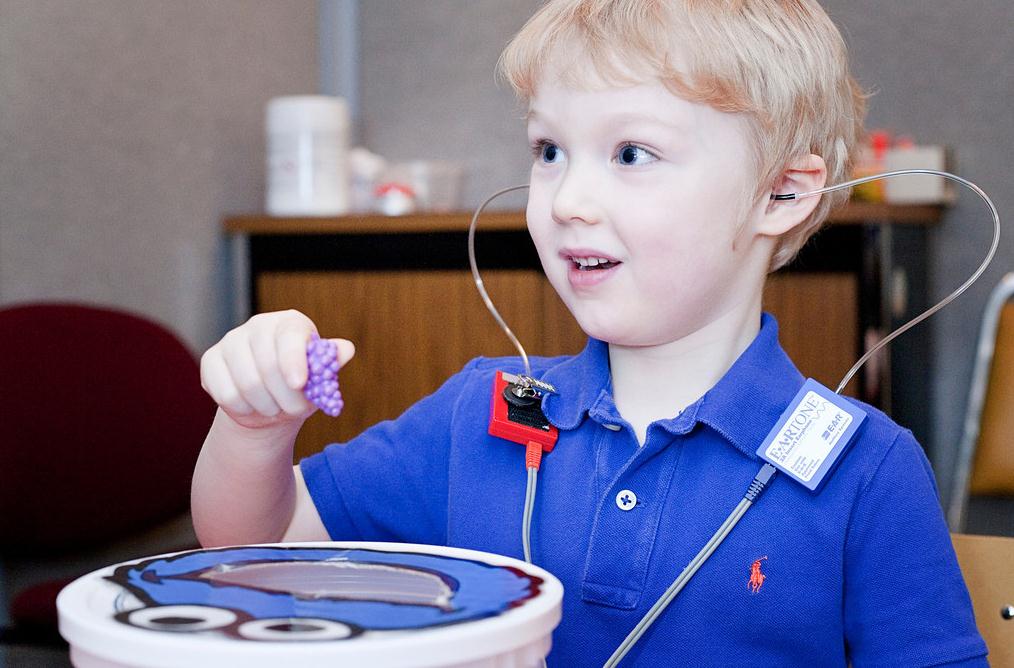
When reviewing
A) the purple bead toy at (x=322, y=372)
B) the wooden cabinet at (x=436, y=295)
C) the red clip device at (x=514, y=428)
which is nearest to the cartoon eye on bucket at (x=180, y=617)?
the purple bead toy at (x=322, y=372)

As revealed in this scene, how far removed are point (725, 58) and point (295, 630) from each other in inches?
20.6

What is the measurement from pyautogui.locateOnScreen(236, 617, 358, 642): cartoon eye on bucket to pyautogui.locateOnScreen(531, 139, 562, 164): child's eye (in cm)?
46

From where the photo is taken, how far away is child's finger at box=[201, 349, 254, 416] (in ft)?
2.30

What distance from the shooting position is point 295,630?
46cm

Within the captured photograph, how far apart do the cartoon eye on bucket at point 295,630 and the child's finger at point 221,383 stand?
24cm

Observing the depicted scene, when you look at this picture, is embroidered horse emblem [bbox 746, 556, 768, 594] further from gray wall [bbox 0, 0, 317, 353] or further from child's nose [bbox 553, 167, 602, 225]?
gray wall [bbox 0, 0, 317, 353]

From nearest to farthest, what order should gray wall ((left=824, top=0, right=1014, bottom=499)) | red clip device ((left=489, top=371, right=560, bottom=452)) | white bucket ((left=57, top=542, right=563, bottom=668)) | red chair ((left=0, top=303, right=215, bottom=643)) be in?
1. white bucket ((left=57, top=542, right=563, bottom=668))
2. red clip device ((left=489, top=371, right=560, bottom=452))
3. red chair ((left=0, top=303, right=215, bottom=643))
4. gray wall ((left=824, top=0, right=1014, bottom=499))

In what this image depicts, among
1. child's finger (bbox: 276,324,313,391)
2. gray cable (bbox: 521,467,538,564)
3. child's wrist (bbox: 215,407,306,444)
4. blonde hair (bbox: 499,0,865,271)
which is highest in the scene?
blonde hair (bbox: 499,0,865,271)

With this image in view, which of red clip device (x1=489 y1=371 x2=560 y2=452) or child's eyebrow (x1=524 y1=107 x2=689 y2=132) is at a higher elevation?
child's eyebrow (x1=524 y1=107 x2=689 y2=132)

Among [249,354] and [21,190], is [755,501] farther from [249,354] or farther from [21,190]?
[21,190]

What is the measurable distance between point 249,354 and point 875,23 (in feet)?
7.21

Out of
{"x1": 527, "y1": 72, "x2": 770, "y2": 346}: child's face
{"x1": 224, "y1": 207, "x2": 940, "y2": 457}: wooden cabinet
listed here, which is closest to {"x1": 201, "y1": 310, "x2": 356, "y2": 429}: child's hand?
{"x1": 527, "y1": 72, "x2": 770, "y2": 346}: child's face

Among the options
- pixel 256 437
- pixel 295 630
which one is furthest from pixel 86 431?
pixel 295 630

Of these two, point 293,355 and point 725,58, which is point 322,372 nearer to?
point 293,355
